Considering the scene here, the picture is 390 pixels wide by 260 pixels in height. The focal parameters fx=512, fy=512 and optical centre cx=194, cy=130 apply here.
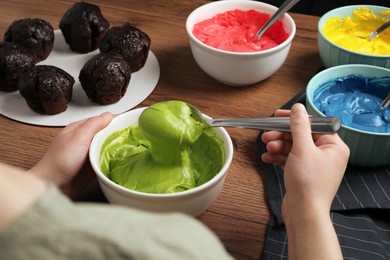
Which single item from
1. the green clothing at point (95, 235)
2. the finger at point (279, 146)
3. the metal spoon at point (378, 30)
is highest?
the green clothing at point (95, 235)

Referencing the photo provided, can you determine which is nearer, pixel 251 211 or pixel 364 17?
pixel 251 211

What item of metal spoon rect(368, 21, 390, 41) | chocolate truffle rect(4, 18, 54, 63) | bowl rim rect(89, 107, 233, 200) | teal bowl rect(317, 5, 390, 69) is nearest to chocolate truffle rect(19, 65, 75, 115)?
chocolate truffle rect(4, 18, 54, 63)

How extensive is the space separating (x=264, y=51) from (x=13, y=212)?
3.34 feet

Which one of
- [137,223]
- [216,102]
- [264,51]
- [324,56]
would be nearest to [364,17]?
[324,56]

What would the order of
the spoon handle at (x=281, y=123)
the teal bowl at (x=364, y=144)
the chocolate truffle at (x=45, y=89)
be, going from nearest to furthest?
the spoon handle at (x=281, y=123)
the teal bowl at (x=364, y=144)
the chocolate truffle at (x=45, y=89)

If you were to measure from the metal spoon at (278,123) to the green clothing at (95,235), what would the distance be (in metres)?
0.57

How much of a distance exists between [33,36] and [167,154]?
63cm

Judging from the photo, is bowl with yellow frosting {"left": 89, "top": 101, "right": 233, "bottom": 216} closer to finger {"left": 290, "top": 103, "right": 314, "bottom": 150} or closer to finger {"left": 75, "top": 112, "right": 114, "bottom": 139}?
finger {"left": 75, "top": 112, "right": 114, "bottom": 139}

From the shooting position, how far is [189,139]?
915 mm

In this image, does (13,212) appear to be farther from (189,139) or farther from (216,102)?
(216,102)

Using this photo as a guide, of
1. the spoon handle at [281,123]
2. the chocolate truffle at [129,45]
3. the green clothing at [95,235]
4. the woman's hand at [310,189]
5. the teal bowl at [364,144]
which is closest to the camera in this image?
the green clothing at [95,235]

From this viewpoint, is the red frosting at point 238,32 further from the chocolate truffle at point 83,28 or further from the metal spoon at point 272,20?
the chocolate truffle at point 83,28

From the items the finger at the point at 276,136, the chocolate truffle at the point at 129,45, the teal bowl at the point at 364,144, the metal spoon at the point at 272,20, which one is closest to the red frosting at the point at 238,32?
the metal spoon at the point at 272,20

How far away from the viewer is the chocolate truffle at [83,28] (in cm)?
137
